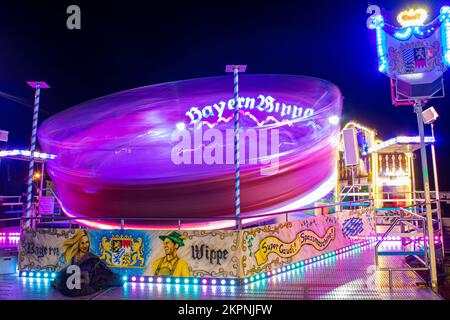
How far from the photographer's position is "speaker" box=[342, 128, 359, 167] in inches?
662

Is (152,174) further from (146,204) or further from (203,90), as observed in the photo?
(203,90)

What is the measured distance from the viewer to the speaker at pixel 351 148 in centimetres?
1681

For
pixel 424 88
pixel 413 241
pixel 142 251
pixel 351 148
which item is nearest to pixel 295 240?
pixel 413 241

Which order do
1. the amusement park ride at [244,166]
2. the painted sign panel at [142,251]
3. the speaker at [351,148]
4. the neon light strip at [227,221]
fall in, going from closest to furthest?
the painted sign panel at [142,251]
the amusement park ride at [244,166]
the neon light strip at [227,221]
the speaker at [351,148]

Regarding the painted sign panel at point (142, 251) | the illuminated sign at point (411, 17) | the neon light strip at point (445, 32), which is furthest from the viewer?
the illuminated sign at point (411, 17)

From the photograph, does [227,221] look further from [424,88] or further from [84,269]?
[424,88]

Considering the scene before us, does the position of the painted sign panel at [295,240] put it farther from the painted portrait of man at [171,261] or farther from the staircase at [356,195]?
the staircase at [356,195]

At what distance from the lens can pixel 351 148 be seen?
17.0m

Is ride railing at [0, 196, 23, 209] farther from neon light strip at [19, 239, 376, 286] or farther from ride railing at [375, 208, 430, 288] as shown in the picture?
ride railing at [375, 208, 430, 288]

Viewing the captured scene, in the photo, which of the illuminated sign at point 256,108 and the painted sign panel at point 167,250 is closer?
the painted sign panel at point 167,250

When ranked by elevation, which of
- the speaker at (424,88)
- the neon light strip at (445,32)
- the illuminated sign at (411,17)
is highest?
the illuminated sign at (411,17)

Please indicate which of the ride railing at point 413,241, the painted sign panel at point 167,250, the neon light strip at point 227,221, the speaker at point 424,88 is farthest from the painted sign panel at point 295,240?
the speaker at point 424,88

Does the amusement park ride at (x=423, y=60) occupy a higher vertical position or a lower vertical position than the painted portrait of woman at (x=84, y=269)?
higher
